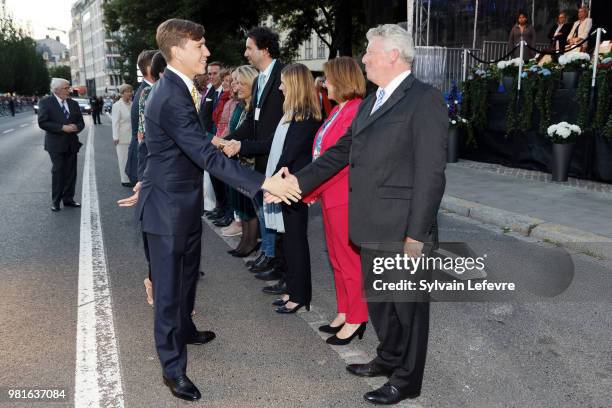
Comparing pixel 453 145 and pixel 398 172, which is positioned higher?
pixel 398 172

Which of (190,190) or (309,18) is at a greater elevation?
(309,18)

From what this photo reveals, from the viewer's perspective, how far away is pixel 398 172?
9.30 feet

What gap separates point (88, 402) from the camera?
3.09 metres

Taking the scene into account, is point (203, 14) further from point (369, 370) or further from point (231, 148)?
point (369, 370)

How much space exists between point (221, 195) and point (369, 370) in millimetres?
4802

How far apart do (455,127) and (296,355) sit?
9.75 meters

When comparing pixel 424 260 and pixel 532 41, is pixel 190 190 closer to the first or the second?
pixel 424 260

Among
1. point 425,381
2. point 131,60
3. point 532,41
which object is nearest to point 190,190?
point 425,381

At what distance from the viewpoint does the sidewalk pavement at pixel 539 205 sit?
6336 millimetres

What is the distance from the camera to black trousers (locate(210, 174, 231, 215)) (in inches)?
294

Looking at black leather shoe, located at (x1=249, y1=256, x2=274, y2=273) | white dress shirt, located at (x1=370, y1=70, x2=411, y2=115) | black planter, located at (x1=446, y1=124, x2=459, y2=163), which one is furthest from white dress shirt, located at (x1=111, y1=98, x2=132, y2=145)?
white dress shirt, located at (x1=370, y1=70, x2=411, y2=115)

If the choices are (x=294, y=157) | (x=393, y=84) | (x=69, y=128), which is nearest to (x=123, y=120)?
(x=69, y=128)

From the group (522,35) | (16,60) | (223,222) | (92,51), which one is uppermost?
(92,51)

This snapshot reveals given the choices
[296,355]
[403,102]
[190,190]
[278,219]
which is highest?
[403,102]
